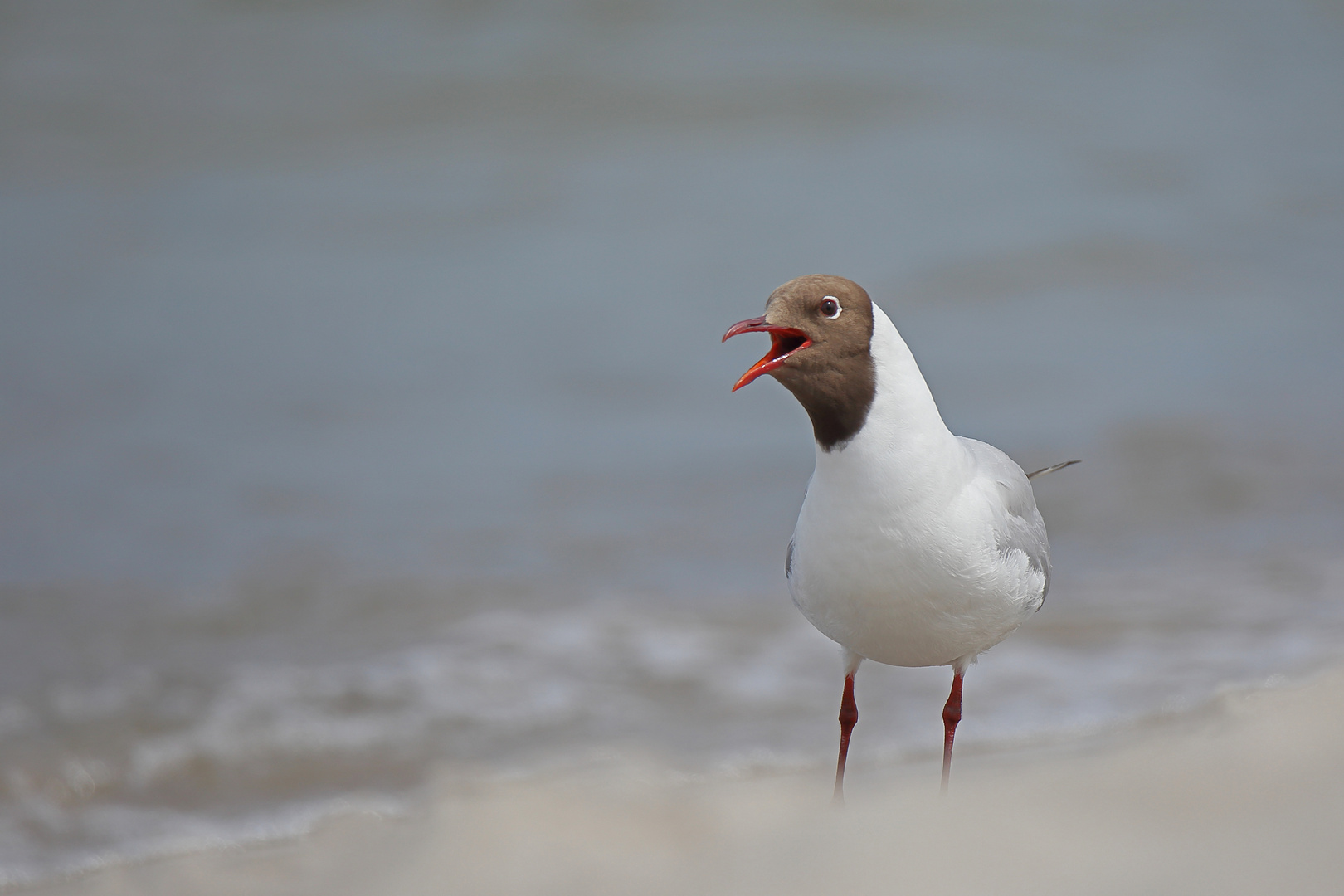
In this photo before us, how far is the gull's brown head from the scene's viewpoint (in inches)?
106

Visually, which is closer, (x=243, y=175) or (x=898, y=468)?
(x=898, y=468)

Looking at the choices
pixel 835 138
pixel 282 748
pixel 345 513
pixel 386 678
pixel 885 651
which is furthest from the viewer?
pixel 835 138

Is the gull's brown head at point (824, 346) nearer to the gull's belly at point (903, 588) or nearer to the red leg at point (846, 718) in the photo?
the gull's belly at point (903, 588)

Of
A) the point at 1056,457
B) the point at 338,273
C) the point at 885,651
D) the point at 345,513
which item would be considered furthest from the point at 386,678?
the point at 338,273

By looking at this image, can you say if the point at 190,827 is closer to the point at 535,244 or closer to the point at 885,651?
the point at 885,651

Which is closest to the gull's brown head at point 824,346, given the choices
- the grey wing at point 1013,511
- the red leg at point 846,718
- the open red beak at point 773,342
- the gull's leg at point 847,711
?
the open red beak at point 773,342

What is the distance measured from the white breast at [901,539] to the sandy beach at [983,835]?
0.35 meters

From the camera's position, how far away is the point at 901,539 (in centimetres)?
284

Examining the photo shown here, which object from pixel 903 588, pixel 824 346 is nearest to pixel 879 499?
pixel 903 588

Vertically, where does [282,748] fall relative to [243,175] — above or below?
below

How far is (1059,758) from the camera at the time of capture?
116 inches

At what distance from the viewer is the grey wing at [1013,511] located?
10.2 ft

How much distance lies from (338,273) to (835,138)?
4.61 meters

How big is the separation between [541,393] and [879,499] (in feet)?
18.1
